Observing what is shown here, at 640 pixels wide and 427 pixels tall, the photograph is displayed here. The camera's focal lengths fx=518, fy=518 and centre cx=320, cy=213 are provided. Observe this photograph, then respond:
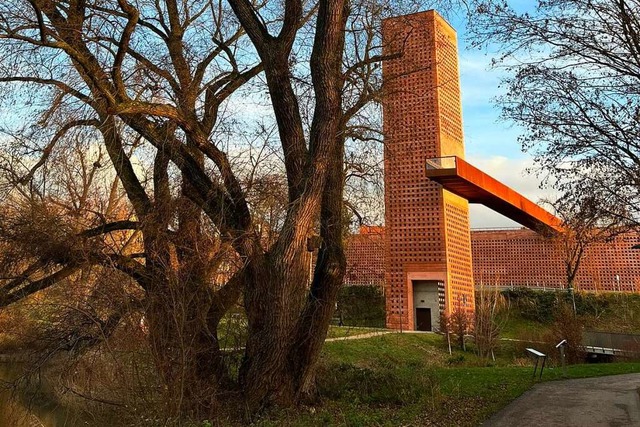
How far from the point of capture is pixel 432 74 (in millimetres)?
18828

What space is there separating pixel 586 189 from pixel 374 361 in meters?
11.5

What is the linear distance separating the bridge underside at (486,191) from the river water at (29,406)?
19.8m

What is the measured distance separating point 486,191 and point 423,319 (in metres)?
8.17

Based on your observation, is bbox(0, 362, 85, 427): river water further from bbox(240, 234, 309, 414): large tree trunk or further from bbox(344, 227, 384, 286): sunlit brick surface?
bbox(344, 227, 384, 286): sunlit brick surface

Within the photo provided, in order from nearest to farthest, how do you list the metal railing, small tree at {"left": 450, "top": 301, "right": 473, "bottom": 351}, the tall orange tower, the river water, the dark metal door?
the river water < small tree at {"left": 450, "top": 301, "right": 473, "bottom": 351} < the metal railing < the tall orange tower < the dark metal door

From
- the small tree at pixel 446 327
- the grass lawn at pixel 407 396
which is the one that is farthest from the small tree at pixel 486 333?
the grass lawn at pixel 407 396

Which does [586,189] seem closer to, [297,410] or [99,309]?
[297,410]

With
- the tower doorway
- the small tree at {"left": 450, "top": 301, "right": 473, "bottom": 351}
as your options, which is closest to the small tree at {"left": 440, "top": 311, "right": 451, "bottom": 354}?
the small tree at {"left": 450, "top": 301, "right": 473, "bottom": 351}

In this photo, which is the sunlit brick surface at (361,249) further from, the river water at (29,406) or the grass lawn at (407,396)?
the river water at (29,406)

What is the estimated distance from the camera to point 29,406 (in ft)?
29.4

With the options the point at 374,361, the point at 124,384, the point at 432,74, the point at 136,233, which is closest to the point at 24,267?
the point at 136,233

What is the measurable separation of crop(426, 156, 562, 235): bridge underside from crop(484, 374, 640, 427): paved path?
509 inches

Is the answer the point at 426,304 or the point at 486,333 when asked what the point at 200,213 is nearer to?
the point at 486,333

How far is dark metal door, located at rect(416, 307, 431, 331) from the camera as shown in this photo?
29375 mm
